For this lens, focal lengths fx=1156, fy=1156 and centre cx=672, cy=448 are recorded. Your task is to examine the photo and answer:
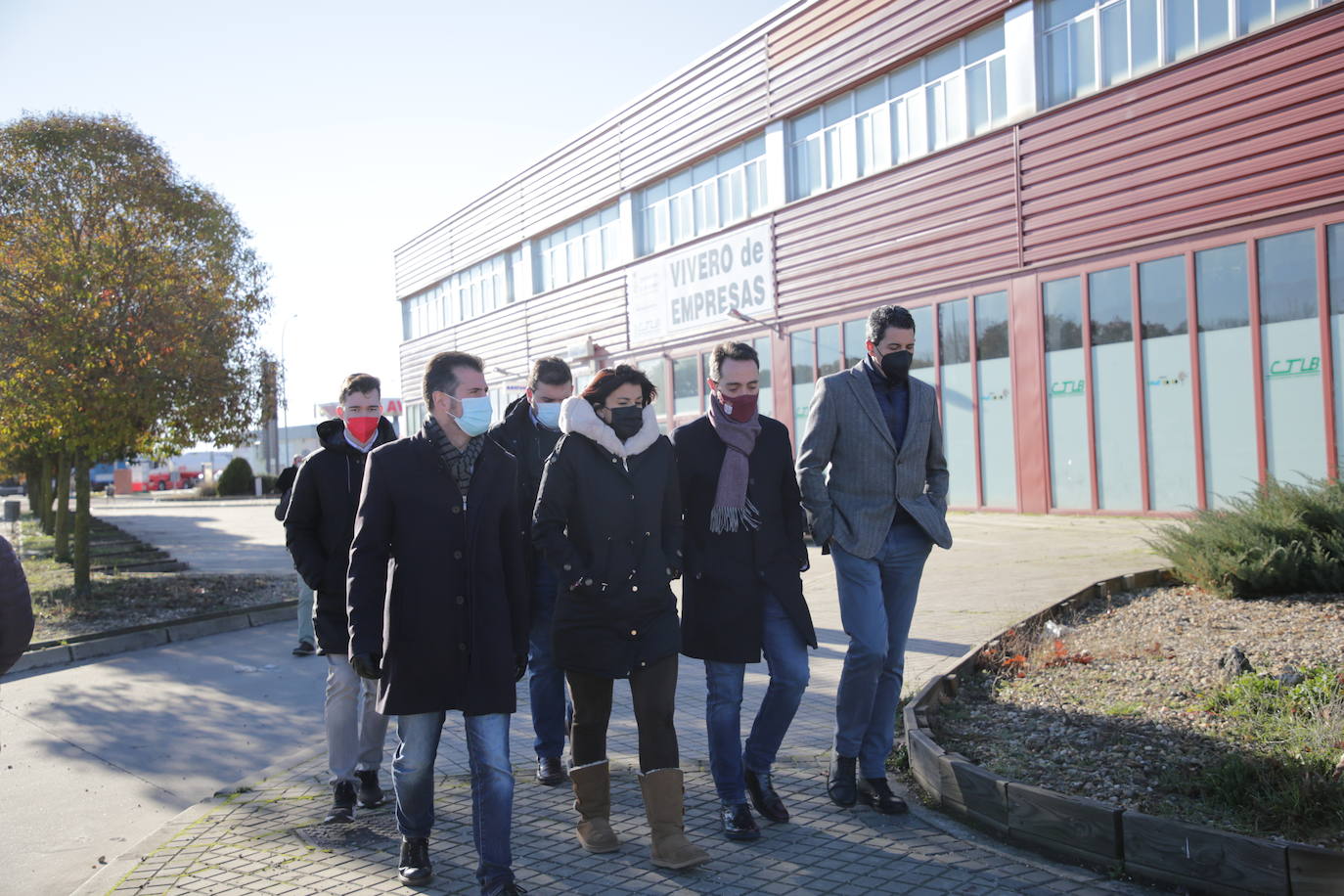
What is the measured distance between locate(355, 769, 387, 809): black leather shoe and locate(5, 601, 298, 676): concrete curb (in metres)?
5.04

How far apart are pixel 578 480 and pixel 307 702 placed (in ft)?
14.2

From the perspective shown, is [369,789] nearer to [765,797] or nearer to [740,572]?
[765,797]

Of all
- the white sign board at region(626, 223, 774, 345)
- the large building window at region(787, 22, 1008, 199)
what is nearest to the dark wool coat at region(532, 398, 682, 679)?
the large building window at region(787, 22, 1008, 199)

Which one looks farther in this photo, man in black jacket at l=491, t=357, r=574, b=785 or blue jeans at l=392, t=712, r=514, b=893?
man in black jacket at l=491, t=357, r=574, b=785

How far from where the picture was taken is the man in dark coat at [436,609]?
4.07 meters

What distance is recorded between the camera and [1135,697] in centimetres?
565

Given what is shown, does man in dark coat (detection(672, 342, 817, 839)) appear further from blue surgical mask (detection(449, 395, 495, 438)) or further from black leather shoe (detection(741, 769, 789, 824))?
blue surgical mask (detection(449, 395, 495, 438))

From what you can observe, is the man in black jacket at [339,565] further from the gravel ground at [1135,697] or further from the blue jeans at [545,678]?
the gravel ground at [1135,697]

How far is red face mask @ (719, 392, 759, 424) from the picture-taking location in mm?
4855

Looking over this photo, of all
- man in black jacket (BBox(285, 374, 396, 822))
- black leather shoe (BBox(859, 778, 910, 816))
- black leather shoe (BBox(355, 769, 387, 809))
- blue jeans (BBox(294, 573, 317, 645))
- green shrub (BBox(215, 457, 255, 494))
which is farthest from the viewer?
green shrub (BBox(215, 457, 255, 494))

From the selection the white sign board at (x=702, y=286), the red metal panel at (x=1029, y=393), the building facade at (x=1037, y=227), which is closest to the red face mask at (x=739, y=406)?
the building facade at (x=1037, y=227)

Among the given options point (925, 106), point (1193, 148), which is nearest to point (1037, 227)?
point (1193, 148)

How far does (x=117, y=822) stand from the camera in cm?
532

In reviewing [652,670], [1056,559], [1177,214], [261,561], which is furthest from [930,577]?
[261,561]
